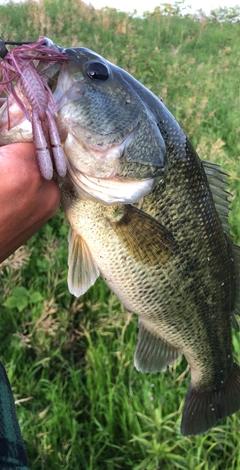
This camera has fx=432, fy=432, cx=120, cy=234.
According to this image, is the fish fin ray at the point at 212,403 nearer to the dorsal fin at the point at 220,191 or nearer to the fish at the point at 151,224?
the fish at the point at 151,224

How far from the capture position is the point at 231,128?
4.43 meters

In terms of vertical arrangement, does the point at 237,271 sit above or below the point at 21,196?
below

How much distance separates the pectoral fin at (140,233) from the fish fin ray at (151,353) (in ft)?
1.21

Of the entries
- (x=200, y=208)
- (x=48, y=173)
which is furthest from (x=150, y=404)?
(x=48, y=173)

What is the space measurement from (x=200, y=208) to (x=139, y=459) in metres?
1.07

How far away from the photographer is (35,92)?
917 mm

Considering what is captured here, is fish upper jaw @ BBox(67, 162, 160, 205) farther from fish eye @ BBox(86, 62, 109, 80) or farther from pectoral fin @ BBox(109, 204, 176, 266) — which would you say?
fish eye @ BBox(86, 62, 109, 80)

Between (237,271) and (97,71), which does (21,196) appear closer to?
(97,71)

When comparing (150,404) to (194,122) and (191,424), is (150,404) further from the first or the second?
(194,122)

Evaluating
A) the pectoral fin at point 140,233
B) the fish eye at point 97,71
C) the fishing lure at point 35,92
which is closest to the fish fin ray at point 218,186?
the pectoral fin at point 140,233

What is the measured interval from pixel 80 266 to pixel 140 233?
0.76ft

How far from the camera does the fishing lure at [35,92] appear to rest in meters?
0.92

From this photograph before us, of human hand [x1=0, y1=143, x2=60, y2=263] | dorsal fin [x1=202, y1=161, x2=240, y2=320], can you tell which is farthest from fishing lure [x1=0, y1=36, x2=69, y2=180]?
dorsal fin [x1=202, y1=161, x2=240, y2=320]

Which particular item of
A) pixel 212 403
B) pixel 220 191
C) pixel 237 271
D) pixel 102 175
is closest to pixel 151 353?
pixel 212 403
